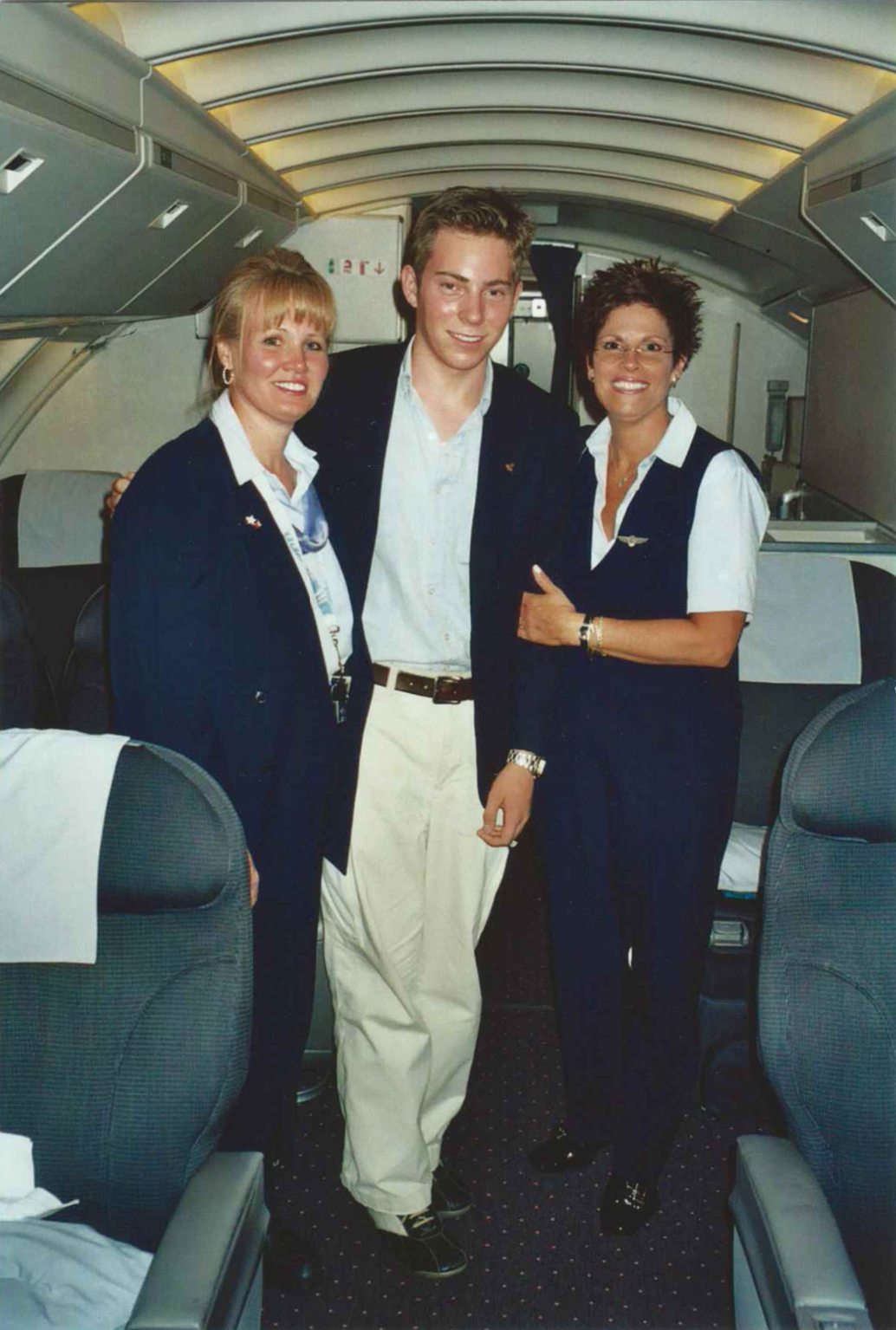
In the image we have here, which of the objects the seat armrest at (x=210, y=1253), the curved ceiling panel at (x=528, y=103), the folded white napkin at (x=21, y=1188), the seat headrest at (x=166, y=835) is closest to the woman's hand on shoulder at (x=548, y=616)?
the seat headrest at (x=166, y=835)

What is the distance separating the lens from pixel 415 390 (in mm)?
2020

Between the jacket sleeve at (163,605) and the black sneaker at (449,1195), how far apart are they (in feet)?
4.06

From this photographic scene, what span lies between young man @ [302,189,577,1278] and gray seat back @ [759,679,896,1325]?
0.64 meters

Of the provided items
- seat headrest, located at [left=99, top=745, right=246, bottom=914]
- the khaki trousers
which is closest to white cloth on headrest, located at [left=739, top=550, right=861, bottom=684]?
the khaki trousers

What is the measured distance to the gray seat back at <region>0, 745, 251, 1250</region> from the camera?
144cm

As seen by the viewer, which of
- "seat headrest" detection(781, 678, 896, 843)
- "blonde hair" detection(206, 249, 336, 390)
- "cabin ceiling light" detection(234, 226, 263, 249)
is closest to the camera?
"seat headrest" detection(781, 678, 896, 843)

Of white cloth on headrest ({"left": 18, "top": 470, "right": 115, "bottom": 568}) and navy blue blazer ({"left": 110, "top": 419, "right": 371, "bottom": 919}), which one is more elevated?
white cloth on headrest ({"left": 18, "top": 470, "right": 115, "bottom": 568})

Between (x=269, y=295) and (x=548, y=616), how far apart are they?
0.76 m

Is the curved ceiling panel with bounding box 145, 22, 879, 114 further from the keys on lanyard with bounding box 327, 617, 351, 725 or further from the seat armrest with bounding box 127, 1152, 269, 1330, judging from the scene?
the seat armrest with bounding box 127, 1152, 269, 1330

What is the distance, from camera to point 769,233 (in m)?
4.33

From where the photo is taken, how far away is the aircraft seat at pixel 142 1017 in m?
1.43

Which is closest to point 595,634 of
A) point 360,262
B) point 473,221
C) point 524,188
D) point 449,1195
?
point 473,221

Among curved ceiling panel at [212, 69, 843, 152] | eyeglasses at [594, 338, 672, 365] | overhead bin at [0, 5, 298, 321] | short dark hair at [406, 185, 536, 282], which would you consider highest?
curved ceiling panel at [212, 69, 843, 152]

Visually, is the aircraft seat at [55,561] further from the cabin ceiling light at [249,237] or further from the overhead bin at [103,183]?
the cabin ceiling light at [249,237]
